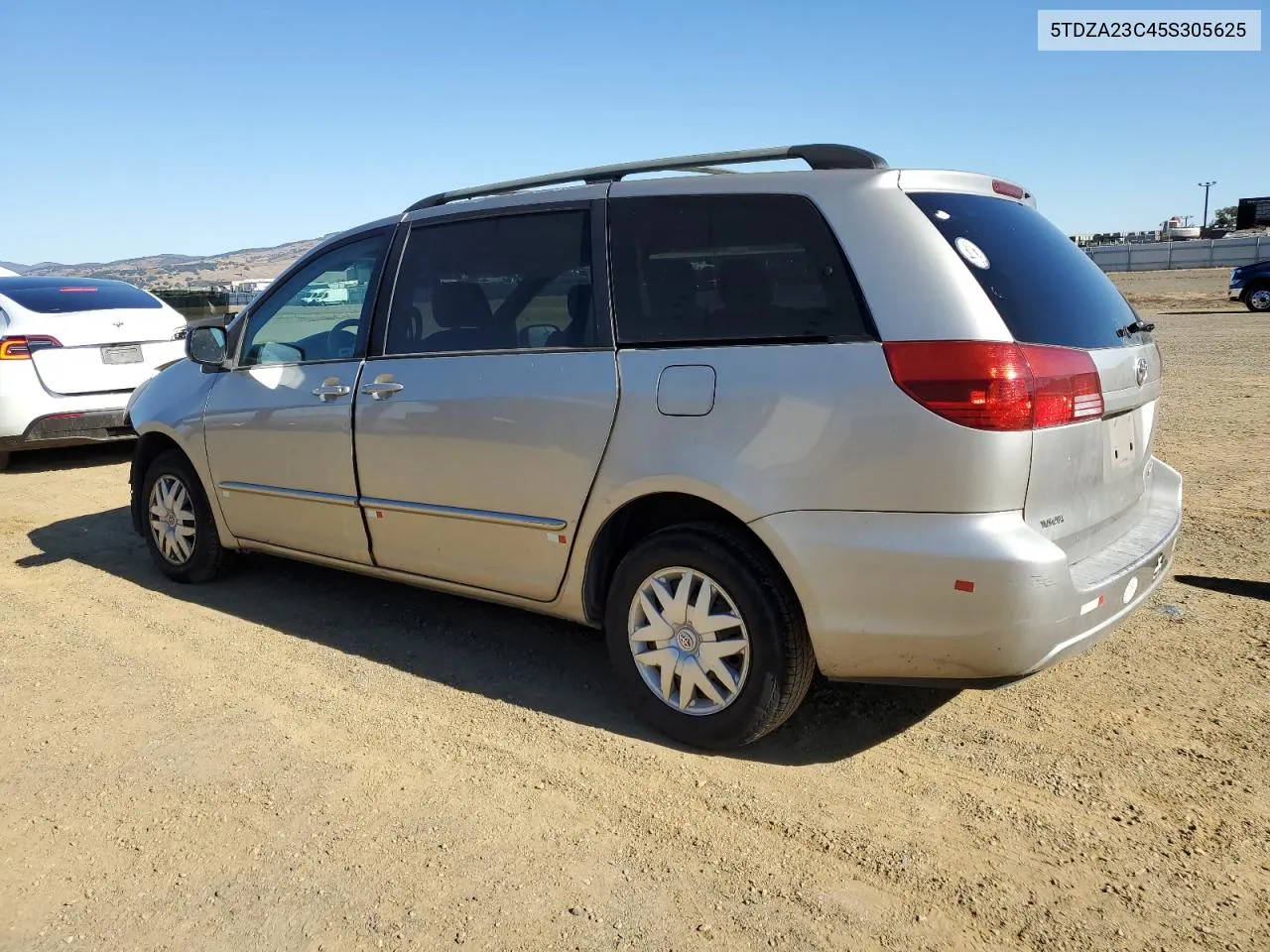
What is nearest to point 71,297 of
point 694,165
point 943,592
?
point 694,165

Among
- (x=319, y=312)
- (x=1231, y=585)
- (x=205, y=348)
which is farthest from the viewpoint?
(x=205, y=348)

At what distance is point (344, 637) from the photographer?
4.70 meters

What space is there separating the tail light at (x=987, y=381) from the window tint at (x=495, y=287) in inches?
48.5

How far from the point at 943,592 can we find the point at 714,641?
2.58 feet

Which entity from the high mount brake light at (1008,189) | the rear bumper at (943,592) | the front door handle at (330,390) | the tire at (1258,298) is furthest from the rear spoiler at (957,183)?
the tire at (1258,298)

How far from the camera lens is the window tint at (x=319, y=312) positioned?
15.2ft

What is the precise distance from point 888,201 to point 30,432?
7.61 meters

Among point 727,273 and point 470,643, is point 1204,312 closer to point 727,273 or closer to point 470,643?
point 470,643

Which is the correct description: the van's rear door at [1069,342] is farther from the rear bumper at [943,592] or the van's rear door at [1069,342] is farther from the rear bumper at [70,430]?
the rear bumper at [70,430]

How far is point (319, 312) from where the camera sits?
16.2 ft

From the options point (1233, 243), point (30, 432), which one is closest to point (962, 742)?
point (30, 432)

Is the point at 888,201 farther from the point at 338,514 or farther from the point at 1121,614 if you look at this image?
the point at 338,514

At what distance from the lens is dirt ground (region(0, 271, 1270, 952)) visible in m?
2.61

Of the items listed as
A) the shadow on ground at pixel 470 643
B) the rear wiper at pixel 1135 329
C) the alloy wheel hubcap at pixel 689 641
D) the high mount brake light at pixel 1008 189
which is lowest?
the shadow on ground at pixel 470 643
